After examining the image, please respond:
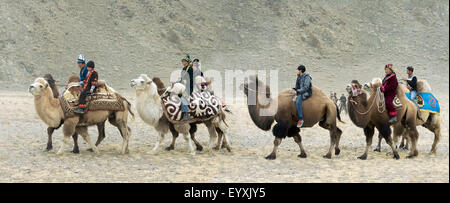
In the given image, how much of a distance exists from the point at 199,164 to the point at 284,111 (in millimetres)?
2430

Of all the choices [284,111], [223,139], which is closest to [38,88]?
[223,139]

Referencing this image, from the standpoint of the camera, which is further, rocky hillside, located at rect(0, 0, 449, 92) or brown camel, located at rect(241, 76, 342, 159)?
rocky hillside, located at rect(0, 0, 449, 92)

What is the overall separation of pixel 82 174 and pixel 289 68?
1591 inches

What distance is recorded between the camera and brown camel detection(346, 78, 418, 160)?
38.4 ft

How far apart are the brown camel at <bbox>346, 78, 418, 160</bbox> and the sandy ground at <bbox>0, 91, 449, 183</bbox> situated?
0.67 meters

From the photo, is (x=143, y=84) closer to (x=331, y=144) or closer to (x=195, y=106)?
(x=195, y=106)

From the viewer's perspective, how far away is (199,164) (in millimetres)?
10695

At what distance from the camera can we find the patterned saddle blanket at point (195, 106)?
11.4 m

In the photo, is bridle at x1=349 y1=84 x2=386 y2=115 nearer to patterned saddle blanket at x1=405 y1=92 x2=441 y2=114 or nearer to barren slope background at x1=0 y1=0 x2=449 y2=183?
barren slope background at x1=0 y1=0 x2=449 y2=183

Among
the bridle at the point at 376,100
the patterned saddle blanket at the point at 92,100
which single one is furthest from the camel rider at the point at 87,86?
the bridle at the point at 376,100

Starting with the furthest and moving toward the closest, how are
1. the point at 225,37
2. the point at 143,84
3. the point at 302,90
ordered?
the point at 225,37 < the point at 302,90 < the point at 143,84

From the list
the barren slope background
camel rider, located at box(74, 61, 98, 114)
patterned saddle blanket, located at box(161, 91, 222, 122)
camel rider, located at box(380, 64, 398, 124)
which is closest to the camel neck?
camel rider, located at box(74, 61, 98, 114)

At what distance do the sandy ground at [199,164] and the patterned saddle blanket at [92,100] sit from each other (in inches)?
44.4

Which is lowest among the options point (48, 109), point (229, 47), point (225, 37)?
point (48, 109)
